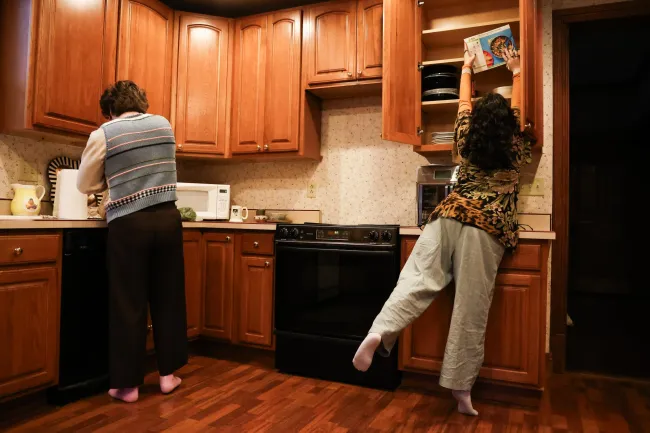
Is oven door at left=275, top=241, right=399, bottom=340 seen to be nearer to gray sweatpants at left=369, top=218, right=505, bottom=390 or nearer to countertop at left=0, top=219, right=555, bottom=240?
countertop at left=0, top=219, right=555, bottom=240

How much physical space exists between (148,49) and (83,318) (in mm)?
1778

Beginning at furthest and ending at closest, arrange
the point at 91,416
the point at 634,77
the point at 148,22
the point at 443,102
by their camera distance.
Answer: the point at 634,77, the point at 148,22, the point at 443,102, the point at 91,416

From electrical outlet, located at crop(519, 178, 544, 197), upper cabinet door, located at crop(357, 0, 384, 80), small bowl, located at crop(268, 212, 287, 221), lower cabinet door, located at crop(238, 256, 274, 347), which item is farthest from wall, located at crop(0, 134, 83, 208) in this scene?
electrical outlet, located at crop(519, 178, 544, 197)

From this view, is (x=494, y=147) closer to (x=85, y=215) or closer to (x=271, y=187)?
(x=271, y=187)

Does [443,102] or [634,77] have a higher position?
[634,77]

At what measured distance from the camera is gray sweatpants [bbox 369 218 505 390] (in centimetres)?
206

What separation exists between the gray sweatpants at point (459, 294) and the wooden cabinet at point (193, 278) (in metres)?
1.34

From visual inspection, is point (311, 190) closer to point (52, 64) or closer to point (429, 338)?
point (429, 338)

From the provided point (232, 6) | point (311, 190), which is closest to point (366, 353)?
point (311, 190)

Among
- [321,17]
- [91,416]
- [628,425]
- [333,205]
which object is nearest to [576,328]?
[628,425]

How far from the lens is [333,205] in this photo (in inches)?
131

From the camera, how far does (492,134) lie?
6.91 feet

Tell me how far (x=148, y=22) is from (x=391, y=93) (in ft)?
5.55

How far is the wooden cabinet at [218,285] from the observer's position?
2.88 m
